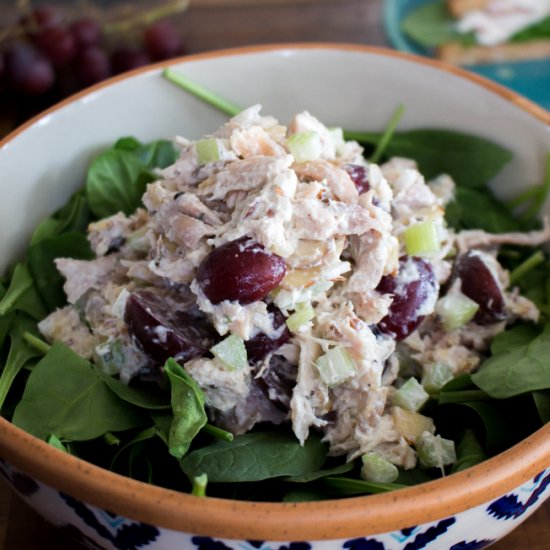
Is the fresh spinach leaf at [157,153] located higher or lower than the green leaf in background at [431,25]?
higher

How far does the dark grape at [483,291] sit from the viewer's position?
187 cm

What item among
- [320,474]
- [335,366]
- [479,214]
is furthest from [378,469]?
[479,214]

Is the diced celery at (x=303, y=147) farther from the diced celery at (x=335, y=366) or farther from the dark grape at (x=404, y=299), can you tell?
the diced celery at (x=335, y=366)

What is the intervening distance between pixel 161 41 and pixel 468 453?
2274 millimetres

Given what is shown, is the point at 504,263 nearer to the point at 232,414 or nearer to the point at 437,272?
the point at 437,272

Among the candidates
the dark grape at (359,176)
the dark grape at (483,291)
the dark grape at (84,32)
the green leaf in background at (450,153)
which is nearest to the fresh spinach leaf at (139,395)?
the dark grape at (359,176)

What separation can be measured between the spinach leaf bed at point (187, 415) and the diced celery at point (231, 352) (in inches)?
3.1

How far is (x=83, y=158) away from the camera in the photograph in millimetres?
2281

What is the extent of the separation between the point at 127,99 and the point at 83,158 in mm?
216

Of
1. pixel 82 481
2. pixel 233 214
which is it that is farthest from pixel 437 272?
pixel 82 481

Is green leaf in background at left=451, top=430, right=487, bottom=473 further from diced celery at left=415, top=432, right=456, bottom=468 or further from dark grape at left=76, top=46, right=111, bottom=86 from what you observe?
dark grape at left=76, top=46, right=111, bottom=86

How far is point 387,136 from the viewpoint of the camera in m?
2.38

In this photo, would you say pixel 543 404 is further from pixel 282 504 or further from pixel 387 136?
pixel 387 136

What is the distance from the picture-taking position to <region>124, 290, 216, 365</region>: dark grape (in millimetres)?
1632
